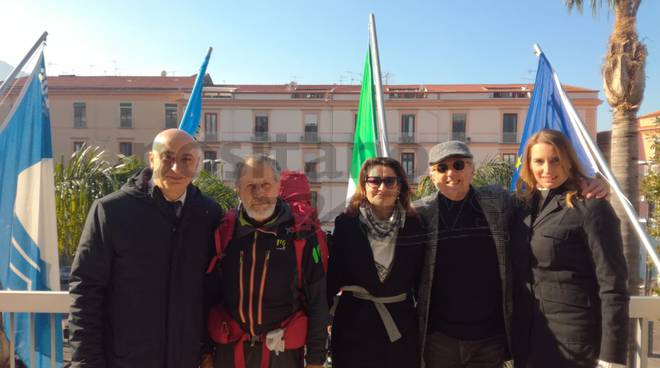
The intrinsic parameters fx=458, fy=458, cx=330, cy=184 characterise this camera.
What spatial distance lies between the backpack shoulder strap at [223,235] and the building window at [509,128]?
41.2 m

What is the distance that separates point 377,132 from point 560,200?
3.83m

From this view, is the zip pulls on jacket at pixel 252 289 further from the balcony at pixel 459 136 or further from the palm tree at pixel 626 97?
the balcony at pixel 459 136

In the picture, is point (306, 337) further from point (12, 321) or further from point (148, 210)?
point (12, 321)

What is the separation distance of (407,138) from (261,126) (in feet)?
42.4

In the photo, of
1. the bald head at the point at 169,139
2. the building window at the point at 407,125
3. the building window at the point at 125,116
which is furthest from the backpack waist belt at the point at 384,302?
Result: the building window at the point at 125,116

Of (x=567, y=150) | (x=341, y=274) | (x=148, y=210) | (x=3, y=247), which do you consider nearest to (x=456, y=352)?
(x=341, y=274)

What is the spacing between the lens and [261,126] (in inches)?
1599

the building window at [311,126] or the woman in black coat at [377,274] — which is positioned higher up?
the building window at [311,126]

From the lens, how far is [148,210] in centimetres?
222

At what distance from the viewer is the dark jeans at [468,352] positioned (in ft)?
7.80

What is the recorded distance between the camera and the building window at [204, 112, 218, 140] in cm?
3985

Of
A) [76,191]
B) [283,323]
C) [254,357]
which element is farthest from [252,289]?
[76,191]

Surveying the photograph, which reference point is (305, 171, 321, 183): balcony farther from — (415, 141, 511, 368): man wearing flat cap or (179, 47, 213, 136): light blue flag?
(415, 141, 511, 368): man wearing flat cap

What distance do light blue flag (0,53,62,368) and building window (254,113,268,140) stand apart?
119ft
